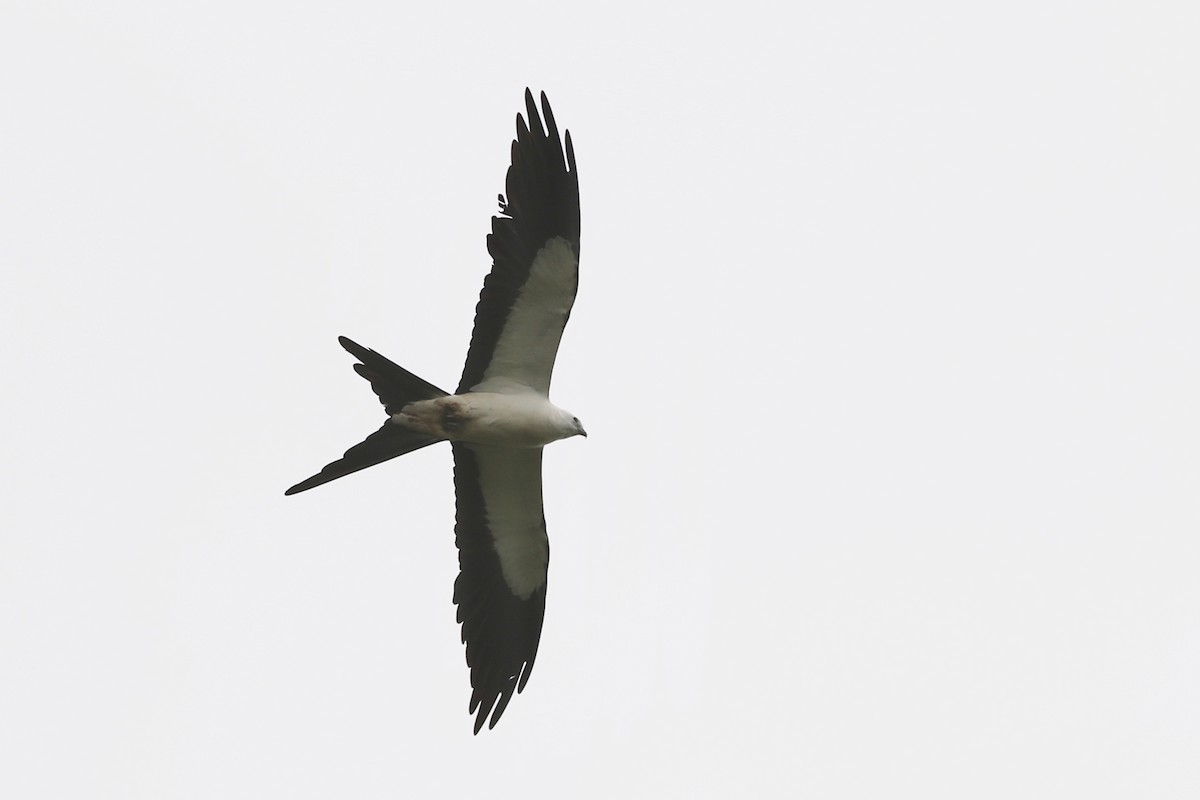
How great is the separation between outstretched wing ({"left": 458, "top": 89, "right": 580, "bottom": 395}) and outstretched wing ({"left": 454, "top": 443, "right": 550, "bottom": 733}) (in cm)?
102

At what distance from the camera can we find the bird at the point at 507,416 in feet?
36.1

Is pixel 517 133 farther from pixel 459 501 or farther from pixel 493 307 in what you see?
pixel 459 501

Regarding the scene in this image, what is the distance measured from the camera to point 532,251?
11.1 meters

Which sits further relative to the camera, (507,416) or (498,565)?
(498,565)

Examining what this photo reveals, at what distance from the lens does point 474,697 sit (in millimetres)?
12227

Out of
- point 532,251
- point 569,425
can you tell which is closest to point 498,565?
point 569,425

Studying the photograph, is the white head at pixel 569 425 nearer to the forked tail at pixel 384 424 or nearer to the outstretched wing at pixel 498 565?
the outstretched wing at pixel 498 565

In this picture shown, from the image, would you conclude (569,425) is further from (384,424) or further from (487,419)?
(384,424)

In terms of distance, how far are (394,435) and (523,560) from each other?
1.72 metres

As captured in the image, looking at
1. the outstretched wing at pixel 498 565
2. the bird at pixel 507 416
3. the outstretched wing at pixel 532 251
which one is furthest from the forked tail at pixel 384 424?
the outstretched wing at pixel 498 565

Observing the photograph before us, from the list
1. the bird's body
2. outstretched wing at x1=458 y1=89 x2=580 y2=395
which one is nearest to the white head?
the bird's body

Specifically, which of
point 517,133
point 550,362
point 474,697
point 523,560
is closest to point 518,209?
point 517,133

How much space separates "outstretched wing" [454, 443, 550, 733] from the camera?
1214 cm

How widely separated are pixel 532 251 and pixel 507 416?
4.29 feet
